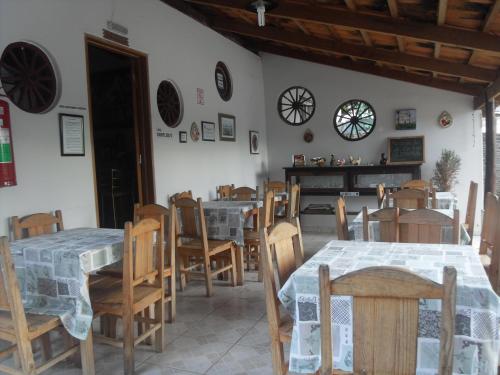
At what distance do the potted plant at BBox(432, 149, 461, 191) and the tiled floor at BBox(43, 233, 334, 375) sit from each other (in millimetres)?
4073

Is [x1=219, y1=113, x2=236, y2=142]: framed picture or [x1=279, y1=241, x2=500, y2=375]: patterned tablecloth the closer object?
[x1=279, y1=241, x2=500, y2=375]: patterned tablecloth

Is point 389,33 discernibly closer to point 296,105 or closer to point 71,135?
point 71,135

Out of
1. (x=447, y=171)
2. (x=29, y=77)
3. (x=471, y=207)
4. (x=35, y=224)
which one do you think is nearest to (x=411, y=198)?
(x=471, y=207)

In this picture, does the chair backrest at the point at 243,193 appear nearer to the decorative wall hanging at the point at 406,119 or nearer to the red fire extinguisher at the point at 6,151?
the red fire extinguisher at the point at 6,151

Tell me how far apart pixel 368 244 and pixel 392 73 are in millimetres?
5160

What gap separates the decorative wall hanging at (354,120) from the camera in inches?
276

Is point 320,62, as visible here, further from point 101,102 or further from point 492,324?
point 492,324

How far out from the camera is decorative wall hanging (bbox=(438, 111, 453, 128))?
6621mm

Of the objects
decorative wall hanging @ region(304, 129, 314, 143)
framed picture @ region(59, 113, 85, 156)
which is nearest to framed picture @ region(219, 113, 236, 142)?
decorative wall hanging @ region(304, 129, 314, 143)

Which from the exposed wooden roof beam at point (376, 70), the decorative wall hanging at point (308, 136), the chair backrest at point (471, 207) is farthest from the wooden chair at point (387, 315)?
the decorative wall hanging at point (308, 136)

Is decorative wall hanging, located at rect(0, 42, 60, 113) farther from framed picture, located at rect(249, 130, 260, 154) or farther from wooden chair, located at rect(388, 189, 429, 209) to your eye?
framed picture, located at rect(249, 130, 260, 154)

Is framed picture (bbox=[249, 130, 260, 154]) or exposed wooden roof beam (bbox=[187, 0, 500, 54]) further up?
exposed wooden roof beam (bbox=[187, 0, 500, 54])

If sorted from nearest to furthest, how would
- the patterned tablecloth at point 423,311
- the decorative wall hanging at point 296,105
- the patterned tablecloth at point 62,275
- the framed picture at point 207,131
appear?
the patterned tablecloth at point 423,311 < the patterned tablecloth at point 62,275 < the framed picture at point 207,131 < the decorative wall hanging at point 296,105

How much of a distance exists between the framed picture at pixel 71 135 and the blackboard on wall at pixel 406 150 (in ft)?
16.2
